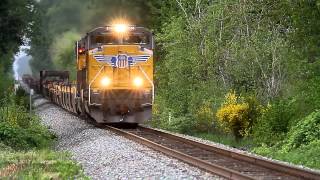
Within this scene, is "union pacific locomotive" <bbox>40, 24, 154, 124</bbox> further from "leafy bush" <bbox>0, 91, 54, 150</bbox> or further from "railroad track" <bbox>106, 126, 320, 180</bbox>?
"railroad track" <bbox>106, 126, 320, 180</bbox>

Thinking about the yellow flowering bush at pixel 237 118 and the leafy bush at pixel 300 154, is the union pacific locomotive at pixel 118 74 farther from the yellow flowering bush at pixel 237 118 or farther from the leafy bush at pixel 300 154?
the leafy bush at pixel 300 154

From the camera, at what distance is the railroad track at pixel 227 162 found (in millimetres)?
11086

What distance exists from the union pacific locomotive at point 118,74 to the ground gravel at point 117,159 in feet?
3.52

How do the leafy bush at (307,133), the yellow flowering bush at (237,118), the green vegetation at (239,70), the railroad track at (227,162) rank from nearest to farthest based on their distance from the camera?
the railroad track at (227,162) → the leafy bush at (307,133) → the green vegetation at (239,70) → the yellow flowering bush at (237,118)

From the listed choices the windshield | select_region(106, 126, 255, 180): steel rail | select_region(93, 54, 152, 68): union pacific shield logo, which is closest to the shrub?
select_region(93, 54, 152, 68): union pacific shield logo

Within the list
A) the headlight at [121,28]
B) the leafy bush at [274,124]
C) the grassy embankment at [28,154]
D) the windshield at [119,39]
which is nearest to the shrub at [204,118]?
the windshield at [119,39]

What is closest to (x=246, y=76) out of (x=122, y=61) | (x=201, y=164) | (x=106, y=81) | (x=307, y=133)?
(x=122, y=61)

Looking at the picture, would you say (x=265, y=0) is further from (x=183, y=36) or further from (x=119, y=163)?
(x=119, y=163)

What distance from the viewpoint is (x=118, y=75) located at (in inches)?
872

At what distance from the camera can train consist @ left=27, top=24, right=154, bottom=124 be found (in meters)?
22.0

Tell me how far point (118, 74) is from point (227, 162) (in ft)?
31.6

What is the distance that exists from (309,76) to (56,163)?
8.24m

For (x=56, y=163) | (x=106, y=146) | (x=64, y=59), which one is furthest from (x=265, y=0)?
(x=64, y=59)

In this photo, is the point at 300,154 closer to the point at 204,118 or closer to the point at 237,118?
the point at 237,118
